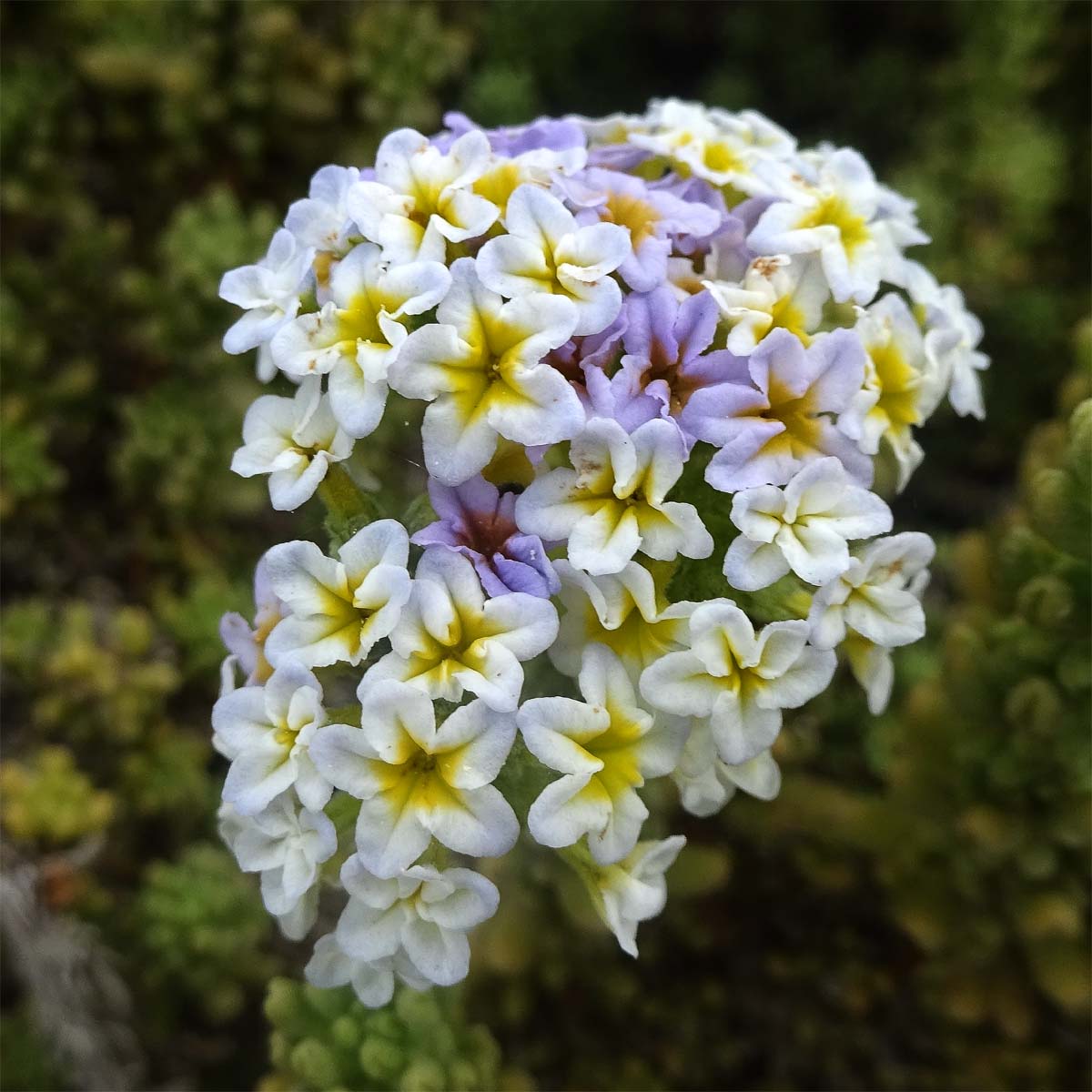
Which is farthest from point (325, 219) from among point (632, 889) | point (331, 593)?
point (632, 889)

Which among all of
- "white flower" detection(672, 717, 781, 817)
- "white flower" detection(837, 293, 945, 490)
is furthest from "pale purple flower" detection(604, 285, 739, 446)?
"white flower" detection(672, 717, 781, 817)

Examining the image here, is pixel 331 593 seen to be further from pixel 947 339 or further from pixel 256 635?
pixel 947 339

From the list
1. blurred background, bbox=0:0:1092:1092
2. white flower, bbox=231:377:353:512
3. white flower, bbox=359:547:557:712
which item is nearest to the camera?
white flower, bbox=359:547:557:712

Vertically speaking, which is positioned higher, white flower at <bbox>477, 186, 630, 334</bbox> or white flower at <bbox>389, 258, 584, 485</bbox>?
white flower at <bbox>477, 186, 630, 334</bbox>

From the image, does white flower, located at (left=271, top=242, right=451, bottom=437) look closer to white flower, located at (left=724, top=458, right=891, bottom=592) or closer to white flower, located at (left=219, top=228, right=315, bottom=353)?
white flower, located at (left=219, top=228, right=315, bottom=353)

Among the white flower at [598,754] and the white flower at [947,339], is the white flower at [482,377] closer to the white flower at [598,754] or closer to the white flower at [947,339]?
the white flower at [598,754]

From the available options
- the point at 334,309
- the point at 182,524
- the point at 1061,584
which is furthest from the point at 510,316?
the point at 182,524
